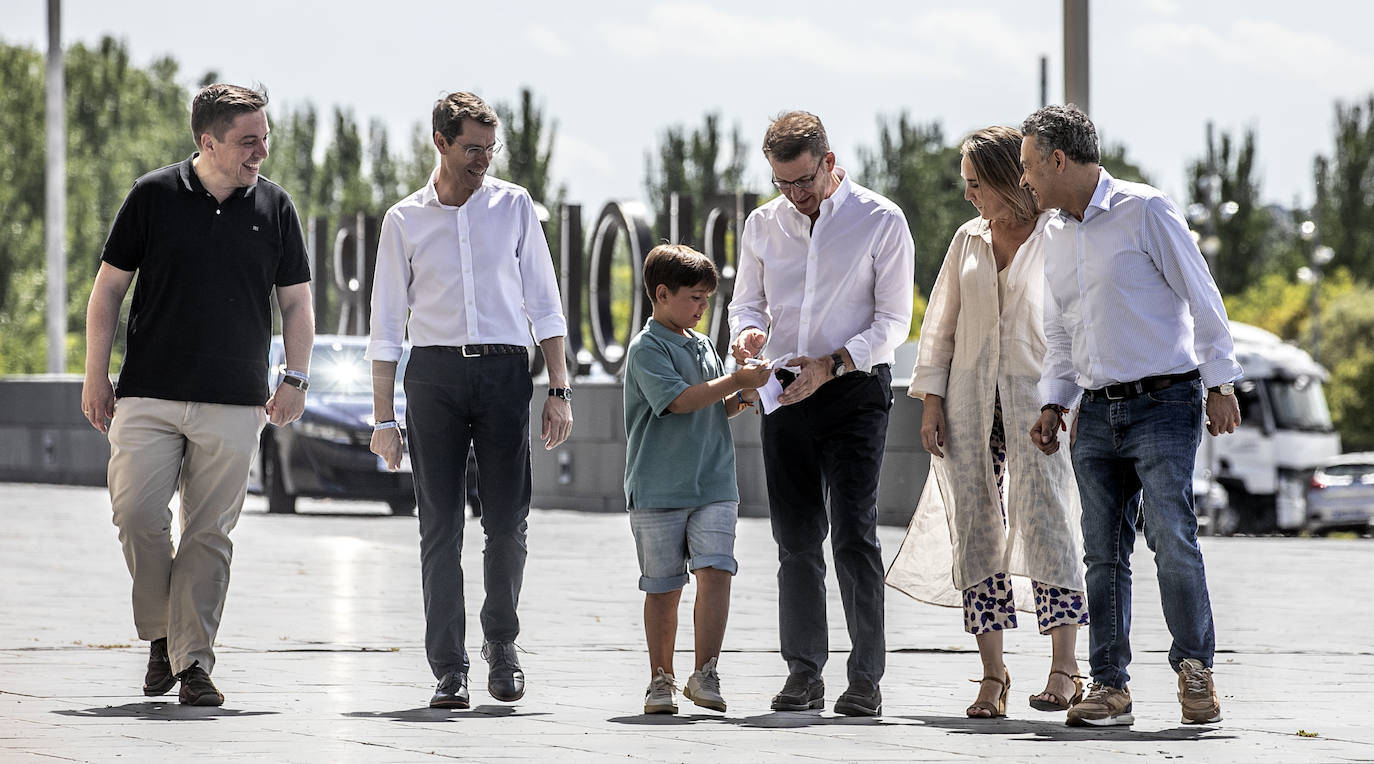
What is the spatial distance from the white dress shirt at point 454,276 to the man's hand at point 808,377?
0.77m

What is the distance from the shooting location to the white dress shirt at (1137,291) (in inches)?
261

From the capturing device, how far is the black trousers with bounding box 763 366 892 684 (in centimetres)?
693

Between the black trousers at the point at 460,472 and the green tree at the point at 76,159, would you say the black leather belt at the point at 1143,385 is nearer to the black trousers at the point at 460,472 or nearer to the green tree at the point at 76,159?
the black trousers at the point at 460,472

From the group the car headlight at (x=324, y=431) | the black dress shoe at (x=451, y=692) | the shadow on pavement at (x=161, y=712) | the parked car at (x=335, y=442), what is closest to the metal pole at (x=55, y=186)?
the parked car at (x=335, y=442)

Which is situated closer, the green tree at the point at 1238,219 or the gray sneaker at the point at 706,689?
the gray sneaker at the point at 706,689

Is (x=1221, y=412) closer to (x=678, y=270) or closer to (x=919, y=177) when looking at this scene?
(x=678, y=270)

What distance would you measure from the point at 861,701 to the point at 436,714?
4.24ft

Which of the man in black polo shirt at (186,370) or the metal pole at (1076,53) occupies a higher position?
the metal pole at (1076,53)

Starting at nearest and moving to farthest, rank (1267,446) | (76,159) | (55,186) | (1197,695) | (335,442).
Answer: (1197,695), (335,442), (55,186), (1267,446), (76,159)

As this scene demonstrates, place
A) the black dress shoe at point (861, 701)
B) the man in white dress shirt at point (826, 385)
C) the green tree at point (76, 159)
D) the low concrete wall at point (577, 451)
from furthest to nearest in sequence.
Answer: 1. the green tree at point (76, 159)
2. the low concrete wall at point (577, 451)
3. the man in white dress shirt at point (826, 385)
4. the black dress shoe at point (861, 701)

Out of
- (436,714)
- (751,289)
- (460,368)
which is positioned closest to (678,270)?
(751,289)

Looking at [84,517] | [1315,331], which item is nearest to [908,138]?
[1315,331]

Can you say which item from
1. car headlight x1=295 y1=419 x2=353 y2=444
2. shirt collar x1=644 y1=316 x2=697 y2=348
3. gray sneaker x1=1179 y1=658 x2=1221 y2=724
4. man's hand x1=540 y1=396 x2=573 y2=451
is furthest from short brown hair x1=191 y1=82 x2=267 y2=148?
car headlight x1=295 y1=419 x2=353 y2=444

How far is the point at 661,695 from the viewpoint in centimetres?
682
